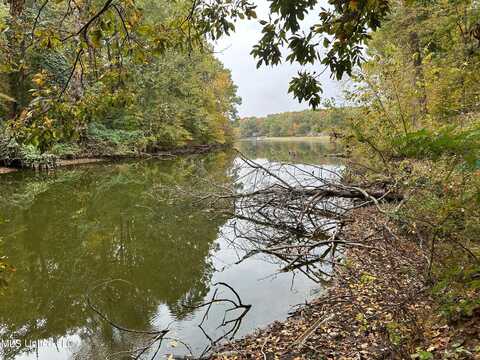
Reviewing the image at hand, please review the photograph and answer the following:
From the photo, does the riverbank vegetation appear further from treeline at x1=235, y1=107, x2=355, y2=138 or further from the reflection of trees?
treeline at x1=235, y1=107, x2=355, y2=138

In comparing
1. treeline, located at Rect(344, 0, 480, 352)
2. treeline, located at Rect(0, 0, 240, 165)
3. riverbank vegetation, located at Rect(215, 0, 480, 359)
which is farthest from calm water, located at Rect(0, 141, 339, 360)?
treeline, located at Rect(0, 0, 240, 165)

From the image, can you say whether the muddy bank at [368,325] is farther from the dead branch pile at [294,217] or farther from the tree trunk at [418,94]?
the tree trunk at [418,94]

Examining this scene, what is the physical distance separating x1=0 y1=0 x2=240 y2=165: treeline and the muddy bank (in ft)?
8.71

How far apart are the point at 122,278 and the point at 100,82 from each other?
3.33m

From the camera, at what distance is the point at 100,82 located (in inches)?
112

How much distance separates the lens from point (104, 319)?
399cm

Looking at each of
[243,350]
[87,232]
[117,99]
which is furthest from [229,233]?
[117,99]

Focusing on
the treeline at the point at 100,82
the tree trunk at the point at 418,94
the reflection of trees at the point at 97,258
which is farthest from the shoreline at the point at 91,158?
the tree trunk at the point at 418,94

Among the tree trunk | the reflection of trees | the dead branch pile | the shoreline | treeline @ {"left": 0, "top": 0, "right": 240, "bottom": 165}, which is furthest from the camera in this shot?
the shoreline

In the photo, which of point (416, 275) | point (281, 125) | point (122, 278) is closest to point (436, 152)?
point (416, 275)

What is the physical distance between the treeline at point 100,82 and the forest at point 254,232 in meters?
0.03

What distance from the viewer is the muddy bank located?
2.43 m

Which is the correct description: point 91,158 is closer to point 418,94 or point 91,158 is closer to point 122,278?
point 122,278

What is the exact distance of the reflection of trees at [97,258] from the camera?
13.5 feet
